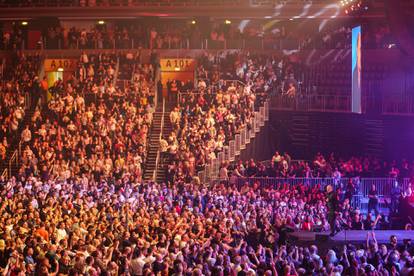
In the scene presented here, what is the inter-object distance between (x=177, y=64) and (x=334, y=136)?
929 cm

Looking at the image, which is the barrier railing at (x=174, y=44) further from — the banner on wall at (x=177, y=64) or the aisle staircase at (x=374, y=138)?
the aisle staircase at (x=374, y=138)

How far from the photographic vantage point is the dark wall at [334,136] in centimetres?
3131

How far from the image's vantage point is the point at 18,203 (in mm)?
22688

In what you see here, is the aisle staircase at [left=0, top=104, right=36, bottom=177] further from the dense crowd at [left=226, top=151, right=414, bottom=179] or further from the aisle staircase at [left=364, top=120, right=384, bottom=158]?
the aisle staircase at [left=364, top=120, right=384, bottom=158]

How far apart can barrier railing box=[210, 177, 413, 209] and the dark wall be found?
3665 millimetres

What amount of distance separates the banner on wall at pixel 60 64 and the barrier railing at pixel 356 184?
46.7 ft

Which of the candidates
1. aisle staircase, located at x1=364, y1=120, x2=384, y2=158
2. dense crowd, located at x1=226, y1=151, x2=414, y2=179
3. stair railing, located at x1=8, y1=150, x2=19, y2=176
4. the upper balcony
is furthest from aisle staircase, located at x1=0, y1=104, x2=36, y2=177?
aisle staircase, located at x1=364, y1=120, x2=384, y2=158

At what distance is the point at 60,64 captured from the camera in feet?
130

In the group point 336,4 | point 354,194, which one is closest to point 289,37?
point 336,4

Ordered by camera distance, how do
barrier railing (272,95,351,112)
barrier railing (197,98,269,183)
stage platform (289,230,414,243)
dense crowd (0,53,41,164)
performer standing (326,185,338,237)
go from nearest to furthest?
stage platform (289,230,414,243) < performer standing (326,185,338,237) < barrier railing (197,98,269,183) < dense crowd (0,53,41,164) < barrier railing (272,95,351,112)

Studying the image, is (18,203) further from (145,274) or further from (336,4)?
(336,4)

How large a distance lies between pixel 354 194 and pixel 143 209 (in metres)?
8.65

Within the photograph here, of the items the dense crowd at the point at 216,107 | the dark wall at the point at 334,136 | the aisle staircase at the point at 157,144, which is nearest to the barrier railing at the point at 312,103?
the dark wall at the point at 334,136

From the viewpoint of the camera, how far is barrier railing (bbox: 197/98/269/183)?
29.6 meters
